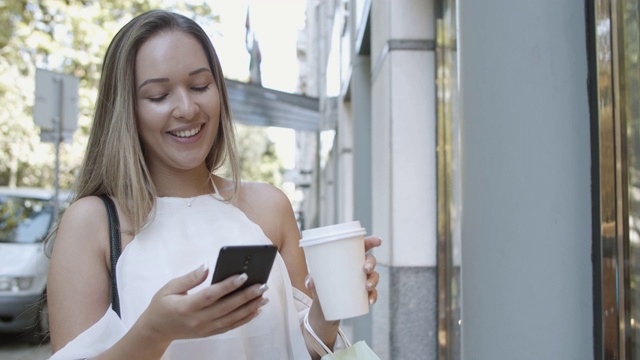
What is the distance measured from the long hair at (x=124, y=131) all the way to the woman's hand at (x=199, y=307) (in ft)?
1.40

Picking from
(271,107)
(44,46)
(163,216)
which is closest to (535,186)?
(163,216)

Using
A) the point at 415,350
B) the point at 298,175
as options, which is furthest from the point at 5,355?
the point at 298,175

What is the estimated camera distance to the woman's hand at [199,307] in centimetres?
140

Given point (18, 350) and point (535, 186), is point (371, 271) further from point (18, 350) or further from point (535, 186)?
point (18, 350)

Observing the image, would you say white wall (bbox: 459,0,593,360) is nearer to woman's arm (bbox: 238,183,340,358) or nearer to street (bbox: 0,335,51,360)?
woman's arm (bbox: 238,183,340,358)

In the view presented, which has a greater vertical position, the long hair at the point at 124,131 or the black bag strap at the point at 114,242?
the long hair at the point at 124,131

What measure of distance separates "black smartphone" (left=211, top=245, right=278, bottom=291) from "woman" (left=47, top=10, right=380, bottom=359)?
0.33 meters

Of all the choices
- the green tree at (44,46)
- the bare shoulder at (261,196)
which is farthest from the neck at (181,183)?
the green tree at (44,46)

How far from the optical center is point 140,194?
1.90 m

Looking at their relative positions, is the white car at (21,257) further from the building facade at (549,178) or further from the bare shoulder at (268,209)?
the building facade at (549,178)

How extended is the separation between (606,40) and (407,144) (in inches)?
105

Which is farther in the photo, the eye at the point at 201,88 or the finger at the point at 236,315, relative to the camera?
the eye at the point at 201,88

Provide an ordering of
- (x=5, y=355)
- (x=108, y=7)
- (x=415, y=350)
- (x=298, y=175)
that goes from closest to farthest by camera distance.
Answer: (x=415, y=350), (x=5, y=355), (x=108, y=7), (x=298, y=175)

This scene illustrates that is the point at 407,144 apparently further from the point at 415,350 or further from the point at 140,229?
the point at 140,229
